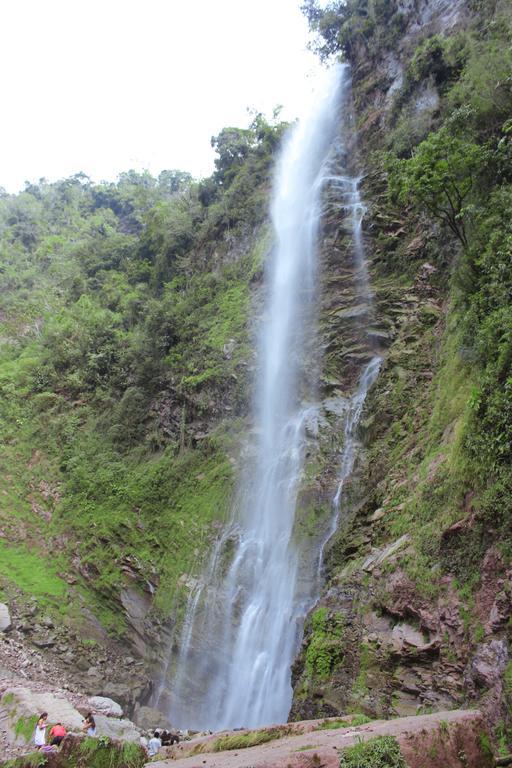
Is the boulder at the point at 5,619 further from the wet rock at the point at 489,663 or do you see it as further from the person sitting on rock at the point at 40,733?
the wet rock at the point at 489,663

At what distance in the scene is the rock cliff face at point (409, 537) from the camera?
666 centimetres

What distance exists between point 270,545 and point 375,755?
10.4 meters

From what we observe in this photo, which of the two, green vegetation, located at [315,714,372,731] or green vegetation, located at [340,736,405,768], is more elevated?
green vegetation, located at [340,736,405,768]

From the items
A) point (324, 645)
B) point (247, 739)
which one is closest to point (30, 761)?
point (247, 739)

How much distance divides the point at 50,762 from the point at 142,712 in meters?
5.77

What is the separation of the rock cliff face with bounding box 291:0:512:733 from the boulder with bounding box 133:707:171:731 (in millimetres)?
5622

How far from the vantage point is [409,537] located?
28.5ft

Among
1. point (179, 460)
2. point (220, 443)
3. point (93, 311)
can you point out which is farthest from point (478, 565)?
point (93, 311)

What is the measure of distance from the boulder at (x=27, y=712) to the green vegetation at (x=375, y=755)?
7188mm

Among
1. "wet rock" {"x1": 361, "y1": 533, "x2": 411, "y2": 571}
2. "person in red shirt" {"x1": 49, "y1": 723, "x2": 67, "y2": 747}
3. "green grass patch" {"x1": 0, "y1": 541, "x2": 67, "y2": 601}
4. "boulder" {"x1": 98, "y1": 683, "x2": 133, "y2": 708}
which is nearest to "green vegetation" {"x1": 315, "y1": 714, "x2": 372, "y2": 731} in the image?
"wet rock" {"x1": 361, "y1": 533, "x2": 411, "y2": 571}

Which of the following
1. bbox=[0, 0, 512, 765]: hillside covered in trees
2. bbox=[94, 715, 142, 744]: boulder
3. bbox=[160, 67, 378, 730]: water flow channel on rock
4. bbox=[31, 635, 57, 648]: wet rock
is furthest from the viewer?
bbox=[31, 635, 57, 648]: wet rock

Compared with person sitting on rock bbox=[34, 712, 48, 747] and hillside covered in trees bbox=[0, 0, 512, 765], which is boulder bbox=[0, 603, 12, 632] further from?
person sitting on rock bbox=[34, 712, 48, 747]

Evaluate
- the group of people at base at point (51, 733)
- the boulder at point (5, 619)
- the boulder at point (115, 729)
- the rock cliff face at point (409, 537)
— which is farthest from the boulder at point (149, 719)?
the rock cliff face at point (409, 537)

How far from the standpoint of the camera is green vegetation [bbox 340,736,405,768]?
4.09 metres
